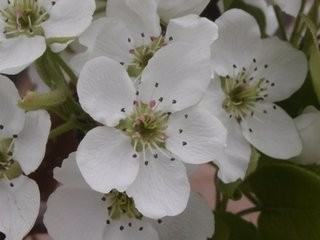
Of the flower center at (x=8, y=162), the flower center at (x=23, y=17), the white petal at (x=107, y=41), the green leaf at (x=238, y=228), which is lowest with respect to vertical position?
the green leaf at (x=238, y=228)

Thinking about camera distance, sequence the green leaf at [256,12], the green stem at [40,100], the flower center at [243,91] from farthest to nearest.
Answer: the green leaf at [256,12] < the flower center at [243,91] < the green stem at [40,100]

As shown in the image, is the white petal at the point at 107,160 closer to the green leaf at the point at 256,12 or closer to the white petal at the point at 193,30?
the white petal at the point at 193,30

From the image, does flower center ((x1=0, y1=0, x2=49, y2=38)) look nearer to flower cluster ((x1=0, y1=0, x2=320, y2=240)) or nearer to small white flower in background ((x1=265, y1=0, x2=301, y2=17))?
flower cluster ((x1=0, y1=0, x2=320, y2=240))

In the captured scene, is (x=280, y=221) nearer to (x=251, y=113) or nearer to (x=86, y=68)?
(x=251, y=113)

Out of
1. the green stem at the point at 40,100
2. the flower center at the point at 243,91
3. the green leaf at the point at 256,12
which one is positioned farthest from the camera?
the green leaf at the point at 256,12

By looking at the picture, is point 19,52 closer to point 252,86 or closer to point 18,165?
point 18,165

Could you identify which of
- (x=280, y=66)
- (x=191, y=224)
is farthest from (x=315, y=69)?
(x=191, y=224)

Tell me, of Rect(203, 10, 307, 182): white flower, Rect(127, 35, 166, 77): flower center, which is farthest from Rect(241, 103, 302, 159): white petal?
Rect(127, 35, 166, 77): flower center

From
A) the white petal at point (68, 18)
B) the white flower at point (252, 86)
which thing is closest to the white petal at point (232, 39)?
the white flower at point (252, 86)
